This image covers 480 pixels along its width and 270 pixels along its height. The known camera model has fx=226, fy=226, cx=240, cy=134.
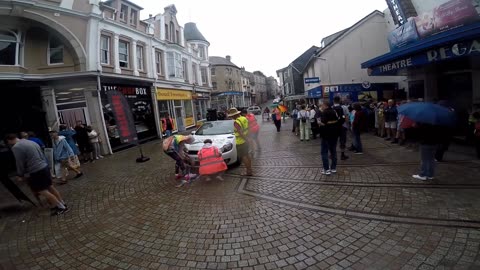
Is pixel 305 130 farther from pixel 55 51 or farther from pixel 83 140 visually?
pixel 55 51

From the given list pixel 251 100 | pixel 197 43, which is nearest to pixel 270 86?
pixel 251 100

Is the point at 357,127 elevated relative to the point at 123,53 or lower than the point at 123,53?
lower

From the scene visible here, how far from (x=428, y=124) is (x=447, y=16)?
6529mm

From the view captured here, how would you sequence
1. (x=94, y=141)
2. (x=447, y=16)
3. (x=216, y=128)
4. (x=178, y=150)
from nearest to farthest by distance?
(x=178, y=150), (x=216, y=128), (x=447, y=16), (x=94, y=141)

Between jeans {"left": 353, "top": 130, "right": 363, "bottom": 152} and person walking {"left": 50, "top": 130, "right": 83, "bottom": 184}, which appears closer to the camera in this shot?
person walking {"left": 50, "top": 130, "right": 83, "bottom": 184}

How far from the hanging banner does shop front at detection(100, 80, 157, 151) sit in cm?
344

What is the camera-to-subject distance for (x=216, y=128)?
7.62m

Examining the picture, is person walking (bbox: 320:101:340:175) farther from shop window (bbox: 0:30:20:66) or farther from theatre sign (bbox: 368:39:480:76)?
shop window (bbox: 0:30:20:66)

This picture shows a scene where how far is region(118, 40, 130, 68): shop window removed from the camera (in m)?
12.9

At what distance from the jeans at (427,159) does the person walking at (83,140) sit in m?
11.1

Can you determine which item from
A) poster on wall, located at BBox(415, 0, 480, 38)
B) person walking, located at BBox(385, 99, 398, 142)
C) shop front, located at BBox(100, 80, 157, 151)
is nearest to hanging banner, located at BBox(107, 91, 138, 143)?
shop front, located at BBox(100, 80, 157, 151)

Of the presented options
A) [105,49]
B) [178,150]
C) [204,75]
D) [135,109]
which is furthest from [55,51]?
[204,75]

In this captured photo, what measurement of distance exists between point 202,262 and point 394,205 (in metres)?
3.16

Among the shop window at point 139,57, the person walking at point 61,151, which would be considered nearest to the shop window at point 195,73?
the shop window at point 139,57
